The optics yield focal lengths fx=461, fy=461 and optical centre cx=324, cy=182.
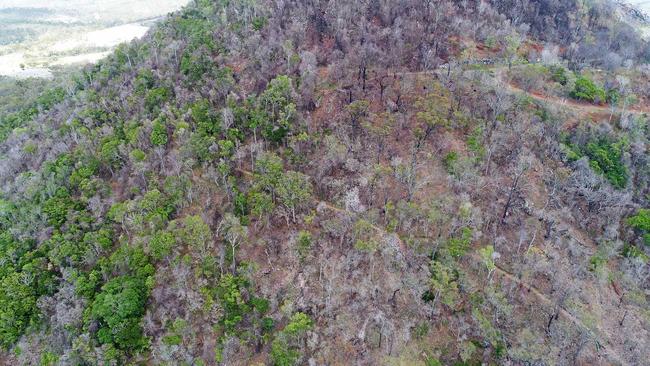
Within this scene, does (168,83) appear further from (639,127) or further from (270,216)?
(639,127)

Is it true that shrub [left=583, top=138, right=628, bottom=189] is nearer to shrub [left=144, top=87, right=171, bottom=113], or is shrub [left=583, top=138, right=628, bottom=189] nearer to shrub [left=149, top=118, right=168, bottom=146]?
shrub [left=149, top=118, right=168, bottom=146]

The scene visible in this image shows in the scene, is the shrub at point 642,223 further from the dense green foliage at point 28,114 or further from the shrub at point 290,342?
the dense green foliage at point 28,114

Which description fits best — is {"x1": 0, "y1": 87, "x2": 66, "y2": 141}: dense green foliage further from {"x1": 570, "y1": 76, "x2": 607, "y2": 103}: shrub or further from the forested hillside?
{"x1": 570, "y1": 76, "x2": 607, "y2": 103}: shrub

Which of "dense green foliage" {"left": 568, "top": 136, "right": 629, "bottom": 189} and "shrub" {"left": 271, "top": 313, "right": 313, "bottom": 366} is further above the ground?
"dense green foliage" {"left": 568, "top": 136, "right": 629, "bottom": 189}

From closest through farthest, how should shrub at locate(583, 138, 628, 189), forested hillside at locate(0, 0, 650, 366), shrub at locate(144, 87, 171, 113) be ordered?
1. forested hillside at locate(0, 0, 650, 366)
2. shrub at locate(583, 138, 628, 189)
3. shrub at locate(144, 87, 171, 113)

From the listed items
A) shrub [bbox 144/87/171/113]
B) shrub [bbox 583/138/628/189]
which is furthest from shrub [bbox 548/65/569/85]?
shrub [bbox 144/87/171/113]

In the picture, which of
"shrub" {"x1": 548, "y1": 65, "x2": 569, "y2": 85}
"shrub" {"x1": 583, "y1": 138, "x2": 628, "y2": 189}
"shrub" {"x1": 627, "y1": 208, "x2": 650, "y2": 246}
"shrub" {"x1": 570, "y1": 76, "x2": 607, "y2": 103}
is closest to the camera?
"shrub" {"x1": 627, "y1": 208, "x2": 650, "y2": 246}

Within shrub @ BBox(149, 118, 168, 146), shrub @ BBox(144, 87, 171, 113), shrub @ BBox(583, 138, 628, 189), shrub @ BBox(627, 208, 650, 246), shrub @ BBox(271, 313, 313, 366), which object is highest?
shrub @ BBox(144, 87, 171, 113)

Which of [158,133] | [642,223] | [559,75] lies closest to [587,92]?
[559,75]

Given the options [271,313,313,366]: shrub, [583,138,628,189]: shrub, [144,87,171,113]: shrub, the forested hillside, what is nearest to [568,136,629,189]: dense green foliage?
[583,138,628,189]: shrub

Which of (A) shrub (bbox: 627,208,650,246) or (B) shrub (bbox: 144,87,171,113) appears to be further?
(B) shrub (bbox: 144,87,171,113)
